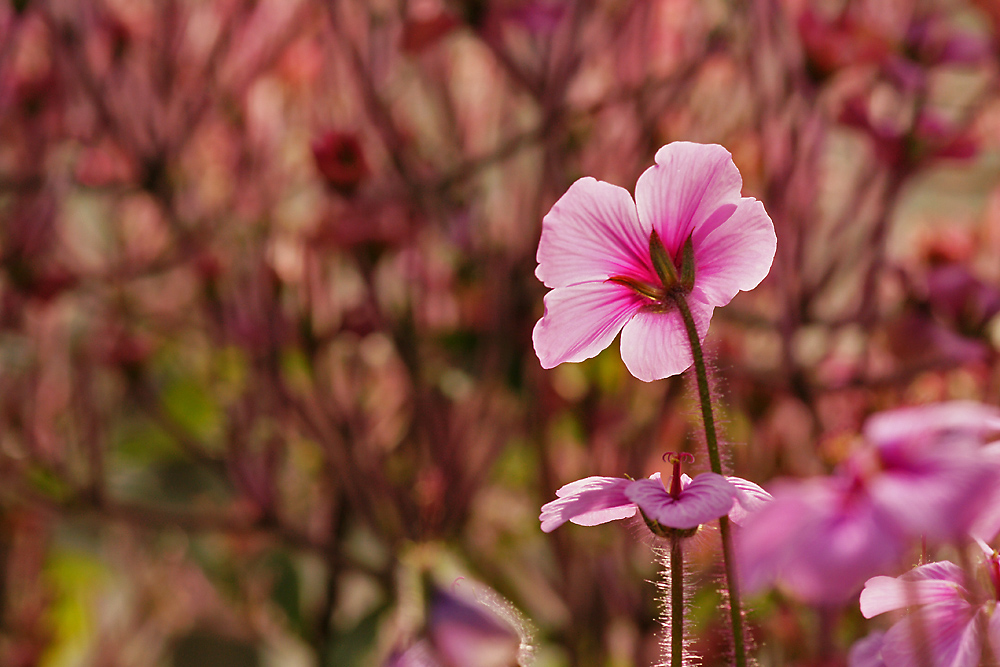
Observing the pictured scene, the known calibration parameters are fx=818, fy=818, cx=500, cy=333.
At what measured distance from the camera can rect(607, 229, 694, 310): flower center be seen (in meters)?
0.26

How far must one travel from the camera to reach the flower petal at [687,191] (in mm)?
254

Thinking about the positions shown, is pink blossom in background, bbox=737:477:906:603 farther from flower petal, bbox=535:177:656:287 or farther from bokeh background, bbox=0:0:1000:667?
bokeh background, bbox=0:0:1000:667

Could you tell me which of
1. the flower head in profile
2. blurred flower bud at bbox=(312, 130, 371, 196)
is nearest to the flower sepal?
the flower head in profile

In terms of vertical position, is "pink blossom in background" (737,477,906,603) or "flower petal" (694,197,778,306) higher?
"flower petal" (694,197,778,306)

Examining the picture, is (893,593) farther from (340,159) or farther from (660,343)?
(340,159)

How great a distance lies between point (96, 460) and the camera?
2.82 feet

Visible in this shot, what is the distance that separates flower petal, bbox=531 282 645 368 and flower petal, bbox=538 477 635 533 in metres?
0.04

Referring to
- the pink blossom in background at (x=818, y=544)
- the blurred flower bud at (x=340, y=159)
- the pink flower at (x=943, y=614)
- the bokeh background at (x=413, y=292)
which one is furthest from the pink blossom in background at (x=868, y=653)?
the blurred flower bud at (x=340, y=159)

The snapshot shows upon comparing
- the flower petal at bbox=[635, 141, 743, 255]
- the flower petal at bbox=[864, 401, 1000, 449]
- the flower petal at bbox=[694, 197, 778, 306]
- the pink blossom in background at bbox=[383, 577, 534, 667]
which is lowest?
the pink blossom in background at bbox=[383, 577, 534, 667]

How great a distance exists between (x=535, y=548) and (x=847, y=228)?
627mm

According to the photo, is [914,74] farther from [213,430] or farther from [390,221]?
[213,430]

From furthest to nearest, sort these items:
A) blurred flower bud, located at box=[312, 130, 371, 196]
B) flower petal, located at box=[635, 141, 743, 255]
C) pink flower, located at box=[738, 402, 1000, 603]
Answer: blurred flower bud, located at box=[312, 130, 371, 196], flower petal, located at box=[635, 141, 743, 255], pink flower, located at box=[738, 402, 1000, 603]

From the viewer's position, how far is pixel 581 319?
276 mm

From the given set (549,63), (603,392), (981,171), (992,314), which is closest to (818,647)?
(992,314)
